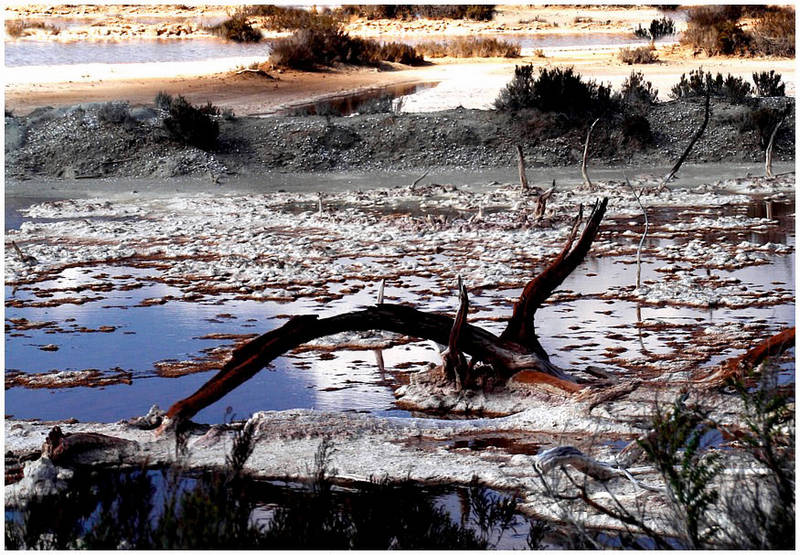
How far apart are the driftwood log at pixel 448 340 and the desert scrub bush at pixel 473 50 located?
31.2m

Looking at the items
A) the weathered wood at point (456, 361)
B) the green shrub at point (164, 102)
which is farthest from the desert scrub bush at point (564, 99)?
the weathered wood at point (456, 361)

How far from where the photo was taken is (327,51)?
35.4 meters

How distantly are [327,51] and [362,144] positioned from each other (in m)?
15.0

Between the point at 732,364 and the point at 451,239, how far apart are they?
7.12 meters

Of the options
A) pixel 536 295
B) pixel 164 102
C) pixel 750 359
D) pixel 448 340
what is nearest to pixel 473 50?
pixel 164 102

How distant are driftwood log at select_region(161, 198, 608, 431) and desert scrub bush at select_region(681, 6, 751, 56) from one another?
99.7 ft

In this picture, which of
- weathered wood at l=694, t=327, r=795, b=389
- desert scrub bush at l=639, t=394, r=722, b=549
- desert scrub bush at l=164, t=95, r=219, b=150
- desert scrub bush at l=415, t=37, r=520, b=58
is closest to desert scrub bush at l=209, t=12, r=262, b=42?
desert scrub bush at l=415, t=37, r=520, b=58

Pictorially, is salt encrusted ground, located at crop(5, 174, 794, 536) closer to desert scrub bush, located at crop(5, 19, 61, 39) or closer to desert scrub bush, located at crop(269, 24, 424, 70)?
desert scrub bush, located at crop(269, 24, 424, 70)

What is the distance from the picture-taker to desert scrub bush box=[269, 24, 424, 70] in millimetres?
34344

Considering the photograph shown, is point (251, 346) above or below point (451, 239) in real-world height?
above

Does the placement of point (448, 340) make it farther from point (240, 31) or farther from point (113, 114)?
point (240, 31)

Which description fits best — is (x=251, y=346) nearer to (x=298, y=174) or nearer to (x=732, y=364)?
(x=732, y=364)

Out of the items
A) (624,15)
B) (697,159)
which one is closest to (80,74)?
(697,159)

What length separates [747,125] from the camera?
69.4 ft
